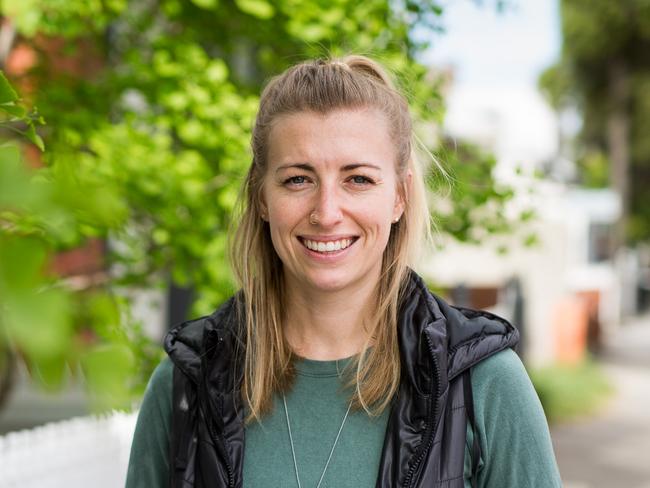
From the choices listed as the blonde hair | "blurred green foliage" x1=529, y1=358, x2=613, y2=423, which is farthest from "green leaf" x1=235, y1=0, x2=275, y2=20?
"blurred green foliage" x1=529, y1=358, x2=613, y2=423

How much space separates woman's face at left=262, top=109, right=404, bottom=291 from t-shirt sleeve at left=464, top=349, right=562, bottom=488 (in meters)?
0.33

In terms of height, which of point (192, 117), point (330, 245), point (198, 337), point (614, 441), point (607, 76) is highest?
point (607, 76)

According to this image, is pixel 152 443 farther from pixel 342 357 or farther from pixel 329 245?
pixel 329 245

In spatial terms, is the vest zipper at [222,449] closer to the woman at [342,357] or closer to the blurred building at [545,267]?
the woman at [342,357]

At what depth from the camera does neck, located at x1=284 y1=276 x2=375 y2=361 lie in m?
1.88

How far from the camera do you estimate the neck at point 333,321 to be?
6.16ft

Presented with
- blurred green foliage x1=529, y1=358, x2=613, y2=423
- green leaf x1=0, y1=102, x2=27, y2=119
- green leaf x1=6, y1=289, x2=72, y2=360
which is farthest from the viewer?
blurred green foliage x1=529, y1=358, x2=613, y2=423

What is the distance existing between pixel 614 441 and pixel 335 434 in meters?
8.47

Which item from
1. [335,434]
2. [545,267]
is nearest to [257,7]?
[335,434]

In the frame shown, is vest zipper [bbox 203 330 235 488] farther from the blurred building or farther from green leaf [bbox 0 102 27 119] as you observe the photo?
the blurred building

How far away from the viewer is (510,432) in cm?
166

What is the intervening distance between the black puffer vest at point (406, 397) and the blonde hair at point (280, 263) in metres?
0.04

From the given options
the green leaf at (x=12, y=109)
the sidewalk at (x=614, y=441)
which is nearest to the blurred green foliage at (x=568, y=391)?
the sidewalk at (x=614, y=441)

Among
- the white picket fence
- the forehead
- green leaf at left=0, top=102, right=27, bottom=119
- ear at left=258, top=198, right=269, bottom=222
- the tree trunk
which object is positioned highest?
the tree trunk
